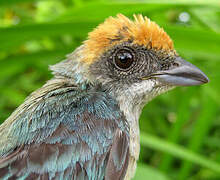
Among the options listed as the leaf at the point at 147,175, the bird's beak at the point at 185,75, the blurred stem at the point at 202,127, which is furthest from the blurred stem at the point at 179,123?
the bird's beak at the point at 185,75

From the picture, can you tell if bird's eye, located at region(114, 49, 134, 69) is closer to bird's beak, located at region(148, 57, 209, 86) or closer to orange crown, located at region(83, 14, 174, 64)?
orange crown, located at region(83, 14, 174, 64)

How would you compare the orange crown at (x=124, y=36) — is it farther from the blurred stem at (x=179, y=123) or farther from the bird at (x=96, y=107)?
the blurred stem at (x=179, y=123)

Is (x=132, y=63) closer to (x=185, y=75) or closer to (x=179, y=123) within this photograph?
(x=185, y=75)

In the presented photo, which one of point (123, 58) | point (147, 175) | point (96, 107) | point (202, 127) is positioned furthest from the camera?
point (202, 127)

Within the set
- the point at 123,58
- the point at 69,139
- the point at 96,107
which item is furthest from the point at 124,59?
the point at 69,139

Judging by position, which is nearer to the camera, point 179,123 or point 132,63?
point 132,63

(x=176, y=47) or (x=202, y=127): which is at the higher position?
(x=176, y=47)

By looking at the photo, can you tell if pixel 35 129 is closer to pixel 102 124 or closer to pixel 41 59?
pixel 102 124
